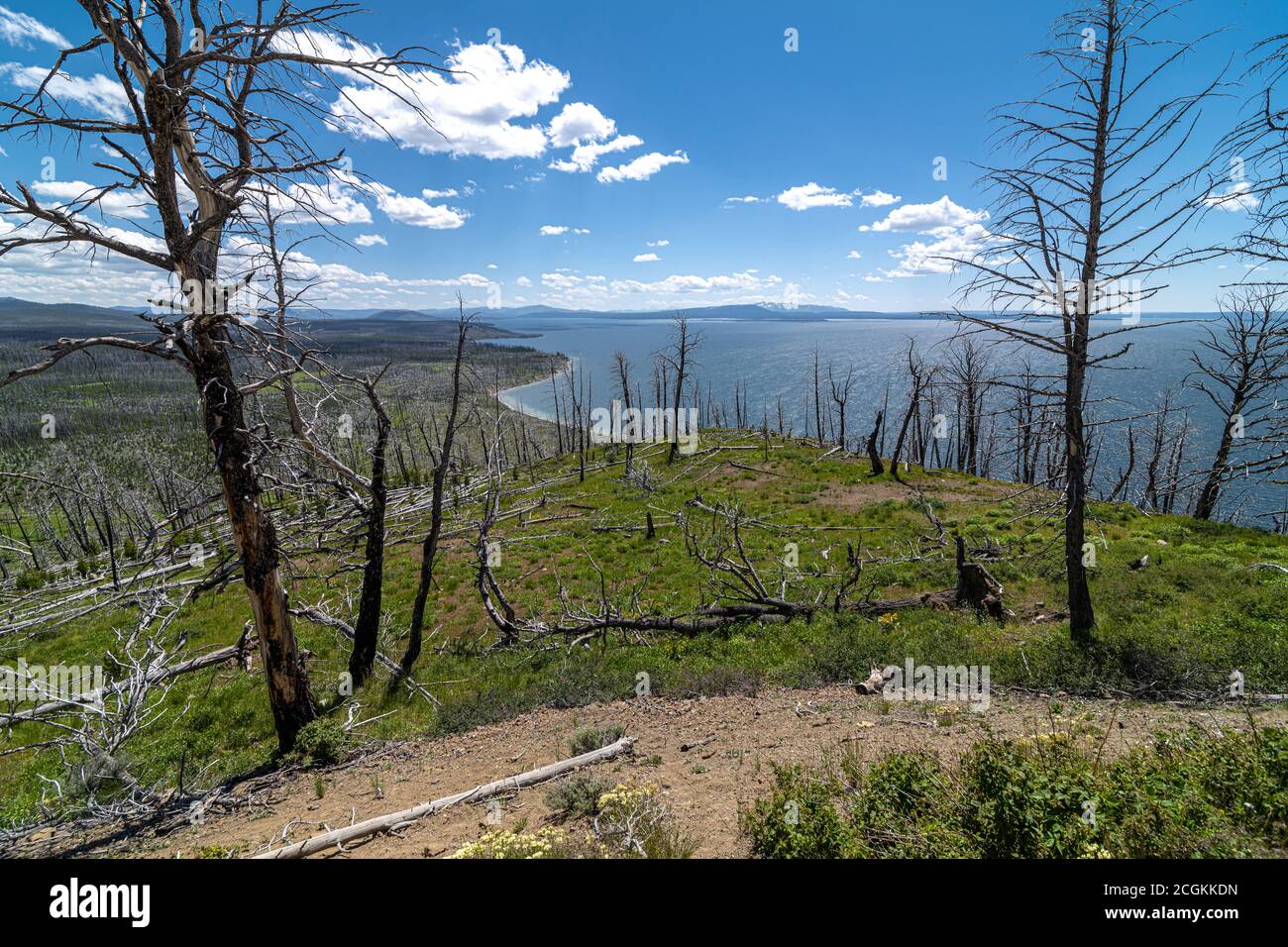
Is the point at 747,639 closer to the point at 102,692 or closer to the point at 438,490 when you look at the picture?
the point at 438,490

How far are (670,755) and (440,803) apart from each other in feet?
9.62

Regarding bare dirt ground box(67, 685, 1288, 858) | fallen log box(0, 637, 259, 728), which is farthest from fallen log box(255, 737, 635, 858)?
fallen log box(0, 637, 259, 728)

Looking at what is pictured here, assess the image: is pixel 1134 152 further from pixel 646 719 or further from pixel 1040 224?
pixel 646 719

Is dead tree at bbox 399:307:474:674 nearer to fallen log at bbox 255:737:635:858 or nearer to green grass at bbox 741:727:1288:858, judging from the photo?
fallen log at bbox 255:737:635:858

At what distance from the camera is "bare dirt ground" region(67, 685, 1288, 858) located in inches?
222

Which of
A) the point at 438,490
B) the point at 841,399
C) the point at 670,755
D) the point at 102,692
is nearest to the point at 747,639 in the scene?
the point at 670,755

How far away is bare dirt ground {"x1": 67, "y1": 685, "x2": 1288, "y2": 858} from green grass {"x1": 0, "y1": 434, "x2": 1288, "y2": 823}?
83 centimetres

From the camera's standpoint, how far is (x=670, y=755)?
23.6 ft

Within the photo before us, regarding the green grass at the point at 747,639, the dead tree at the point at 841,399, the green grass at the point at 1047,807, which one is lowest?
the green grass at the point at 747,639

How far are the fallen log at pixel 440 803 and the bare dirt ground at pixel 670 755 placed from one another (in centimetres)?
13

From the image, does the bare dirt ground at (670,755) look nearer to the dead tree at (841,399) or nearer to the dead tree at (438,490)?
the dead tree at (438,490)

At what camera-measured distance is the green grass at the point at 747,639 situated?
9.05m

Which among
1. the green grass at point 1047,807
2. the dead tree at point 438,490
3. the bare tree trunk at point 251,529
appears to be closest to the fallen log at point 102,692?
the bare tree trunk at point 251,529

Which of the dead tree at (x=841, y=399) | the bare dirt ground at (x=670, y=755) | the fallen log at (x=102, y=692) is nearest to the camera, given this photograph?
the bare dirt ground at (x=670, y=755)
